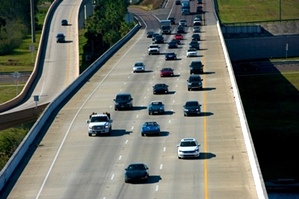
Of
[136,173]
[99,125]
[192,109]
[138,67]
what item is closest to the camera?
[136,173]

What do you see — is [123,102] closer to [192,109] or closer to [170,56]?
[192,109]

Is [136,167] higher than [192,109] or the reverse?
higher

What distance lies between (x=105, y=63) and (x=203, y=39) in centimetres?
2526

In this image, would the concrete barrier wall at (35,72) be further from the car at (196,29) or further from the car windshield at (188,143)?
the car windshield at (188,143)

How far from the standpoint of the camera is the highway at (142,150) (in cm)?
4703

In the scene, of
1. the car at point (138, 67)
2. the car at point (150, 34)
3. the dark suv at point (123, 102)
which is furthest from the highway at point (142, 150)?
the car at point (150, 34)

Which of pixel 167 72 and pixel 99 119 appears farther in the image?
pixel 167 72

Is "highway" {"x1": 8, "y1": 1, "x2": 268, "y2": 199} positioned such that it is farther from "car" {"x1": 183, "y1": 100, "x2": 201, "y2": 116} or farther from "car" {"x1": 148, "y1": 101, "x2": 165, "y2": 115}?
"car" {"x1": 183, "y1": 100, "x2": 201, "y2": 116}

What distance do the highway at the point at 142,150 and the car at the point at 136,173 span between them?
0.99 feet

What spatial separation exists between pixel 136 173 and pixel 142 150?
27.8 feet

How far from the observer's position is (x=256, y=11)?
615 feet

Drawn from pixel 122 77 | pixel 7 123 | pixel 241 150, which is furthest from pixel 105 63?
pixel 241 150

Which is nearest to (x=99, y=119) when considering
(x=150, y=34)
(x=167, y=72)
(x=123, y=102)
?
(x=123, y=102)

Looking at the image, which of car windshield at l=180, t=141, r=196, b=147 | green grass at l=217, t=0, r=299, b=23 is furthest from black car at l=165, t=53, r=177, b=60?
green grass at l=217, t=0, r=299, b=23
